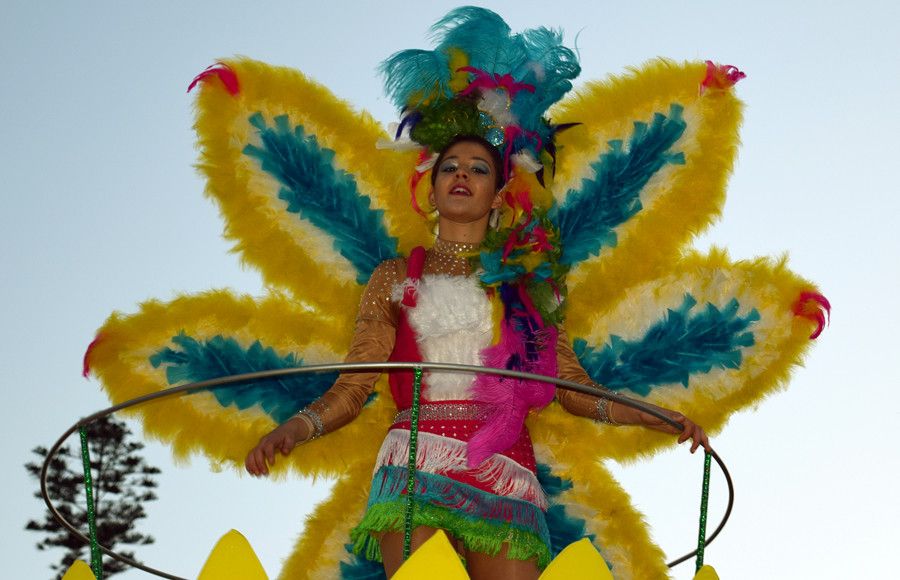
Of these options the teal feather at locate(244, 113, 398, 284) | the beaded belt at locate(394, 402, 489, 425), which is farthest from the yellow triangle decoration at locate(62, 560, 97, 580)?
the teal feather at locate(244, 113, 398, 284)

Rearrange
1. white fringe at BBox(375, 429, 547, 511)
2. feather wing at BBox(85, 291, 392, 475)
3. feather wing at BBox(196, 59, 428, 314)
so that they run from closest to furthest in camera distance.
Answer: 1. white fringe at BBox(375, 429, 547, 511)
2. feather wing at BBox(85, 291, 392, 475)
3. feather wing at BBox(196, 59, 428, 314)

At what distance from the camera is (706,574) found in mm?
2807

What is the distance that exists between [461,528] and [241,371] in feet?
3.31

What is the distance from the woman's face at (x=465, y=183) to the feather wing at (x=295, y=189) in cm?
30

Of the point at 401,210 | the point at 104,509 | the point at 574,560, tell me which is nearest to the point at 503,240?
the point at 401,210

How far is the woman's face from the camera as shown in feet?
11.9

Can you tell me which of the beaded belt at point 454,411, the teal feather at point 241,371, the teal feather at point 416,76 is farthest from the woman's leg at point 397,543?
the teal feather at point 416,76

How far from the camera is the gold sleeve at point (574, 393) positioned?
137 inches

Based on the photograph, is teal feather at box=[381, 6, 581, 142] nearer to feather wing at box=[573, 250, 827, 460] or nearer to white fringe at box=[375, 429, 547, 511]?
feather wing at box=[573, 250, 827, 460]

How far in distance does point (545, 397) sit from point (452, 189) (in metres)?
0.73

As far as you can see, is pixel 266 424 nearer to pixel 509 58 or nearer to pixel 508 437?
pixel 508 437

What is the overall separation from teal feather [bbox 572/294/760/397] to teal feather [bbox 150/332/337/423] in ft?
2.99

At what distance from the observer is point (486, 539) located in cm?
318

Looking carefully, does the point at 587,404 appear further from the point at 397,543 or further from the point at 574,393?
the point at 397,543
